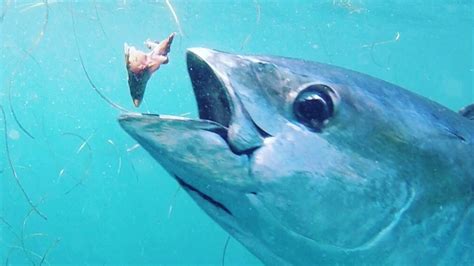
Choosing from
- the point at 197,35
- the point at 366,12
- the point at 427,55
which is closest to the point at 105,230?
the point at 197,35

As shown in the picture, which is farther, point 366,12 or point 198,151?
point 366,12

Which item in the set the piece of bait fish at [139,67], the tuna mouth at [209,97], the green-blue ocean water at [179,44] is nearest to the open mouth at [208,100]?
the tuna mouth at [209,97]

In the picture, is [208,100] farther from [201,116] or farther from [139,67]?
[139,67]

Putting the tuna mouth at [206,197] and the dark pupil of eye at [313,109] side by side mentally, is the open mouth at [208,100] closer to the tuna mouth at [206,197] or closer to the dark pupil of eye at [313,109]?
the tuna mouth at [206,197]

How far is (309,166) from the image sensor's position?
188 cm

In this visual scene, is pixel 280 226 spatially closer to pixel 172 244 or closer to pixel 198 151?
pixel 198 151

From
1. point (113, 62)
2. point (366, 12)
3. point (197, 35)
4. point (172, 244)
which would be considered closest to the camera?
point (366, 12)

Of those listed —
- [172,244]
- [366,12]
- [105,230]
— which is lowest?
[105,230]

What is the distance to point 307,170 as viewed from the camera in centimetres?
188

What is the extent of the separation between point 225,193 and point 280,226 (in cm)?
21

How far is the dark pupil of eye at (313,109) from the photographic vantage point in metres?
1.94

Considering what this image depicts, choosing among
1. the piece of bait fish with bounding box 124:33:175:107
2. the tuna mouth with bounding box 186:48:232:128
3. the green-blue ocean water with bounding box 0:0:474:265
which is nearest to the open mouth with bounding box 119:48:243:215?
the tuna mouth with bounding box 186:48:232:128

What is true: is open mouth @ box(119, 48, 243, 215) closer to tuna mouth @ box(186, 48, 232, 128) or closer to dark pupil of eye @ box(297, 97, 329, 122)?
tuna mouth @ box(186, 48, 232, 128)

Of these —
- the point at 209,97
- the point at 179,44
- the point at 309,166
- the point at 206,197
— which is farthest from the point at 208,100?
the point at 179,44
